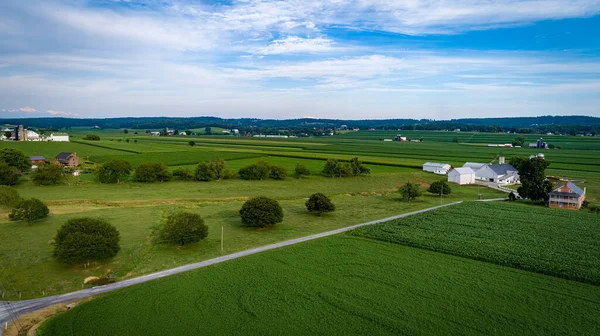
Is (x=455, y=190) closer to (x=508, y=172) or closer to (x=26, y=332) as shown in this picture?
(x=508, y=172)

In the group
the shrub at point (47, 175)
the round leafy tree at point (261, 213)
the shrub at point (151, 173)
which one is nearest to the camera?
the round leafy tree at point (261, 213)

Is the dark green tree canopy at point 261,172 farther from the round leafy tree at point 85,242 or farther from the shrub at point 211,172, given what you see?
the round leafy tree at point 85,242

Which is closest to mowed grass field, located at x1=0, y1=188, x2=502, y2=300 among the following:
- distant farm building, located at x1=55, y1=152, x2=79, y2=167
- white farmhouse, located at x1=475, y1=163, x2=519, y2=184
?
white farmhouse, located at x1=475, y1=163, x2=519, y2=184

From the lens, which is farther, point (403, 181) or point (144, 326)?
point (403, 181)

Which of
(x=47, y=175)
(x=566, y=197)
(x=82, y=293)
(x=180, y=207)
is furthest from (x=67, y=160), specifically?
(x=566, y=197)

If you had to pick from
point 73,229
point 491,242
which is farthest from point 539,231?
point 73,229

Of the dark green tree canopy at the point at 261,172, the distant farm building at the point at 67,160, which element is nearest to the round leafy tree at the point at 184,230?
the dark green tree canopy at the point at 261,172

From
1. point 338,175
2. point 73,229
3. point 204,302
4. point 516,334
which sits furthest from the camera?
point 338,175

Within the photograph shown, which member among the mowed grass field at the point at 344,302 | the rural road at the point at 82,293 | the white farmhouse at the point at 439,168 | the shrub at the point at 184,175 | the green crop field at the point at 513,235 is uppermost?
the white farmhouse at the point at 439,168
